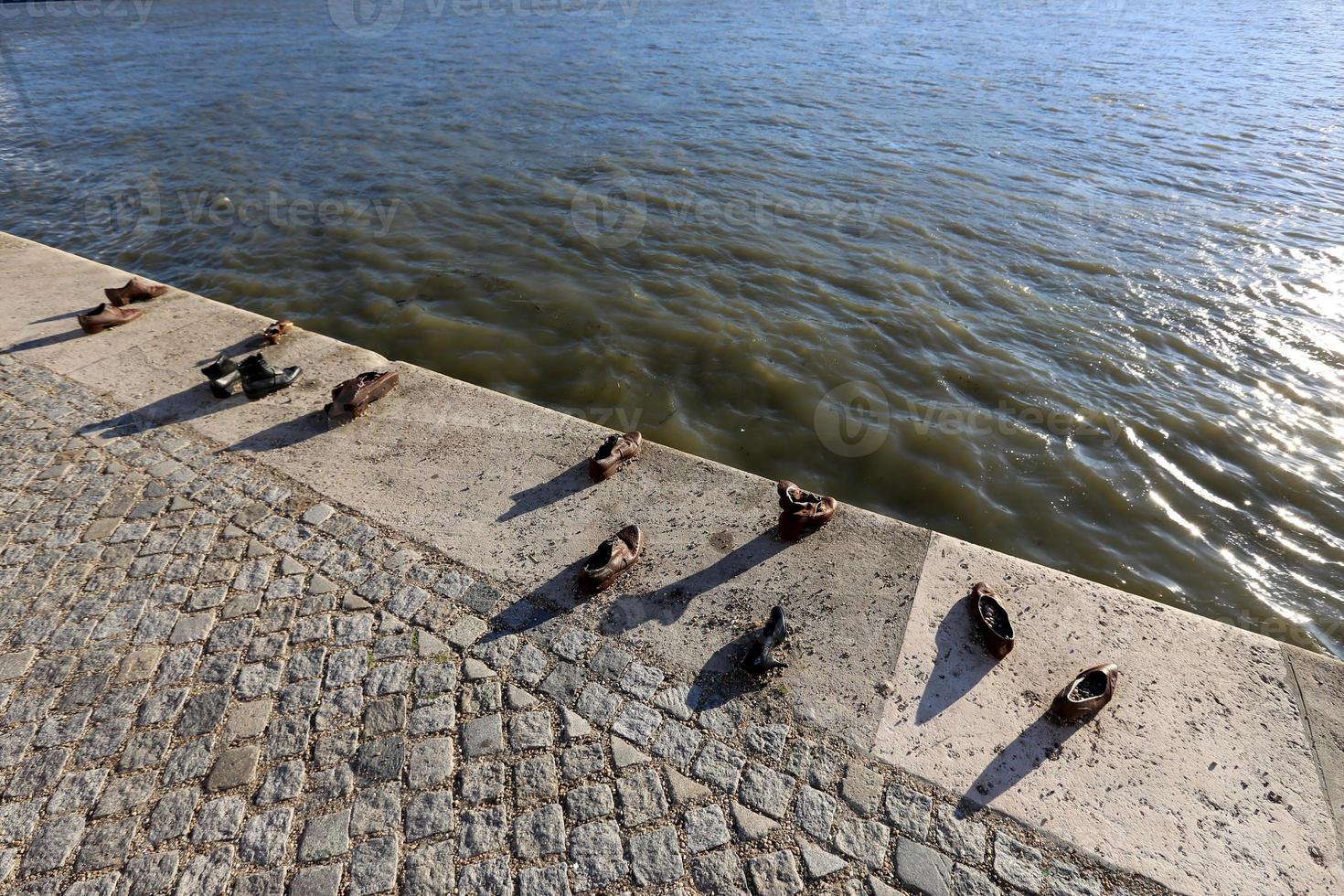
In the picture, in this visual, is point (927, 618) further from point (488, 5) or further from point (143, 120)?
point (488, 5)

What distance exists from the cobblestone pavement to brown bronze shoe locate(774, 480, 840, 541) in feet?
3.99

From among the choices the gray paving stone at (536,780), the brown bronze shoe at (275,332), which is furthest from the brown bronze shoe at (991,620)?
the brown bronze shoe at (275,332)

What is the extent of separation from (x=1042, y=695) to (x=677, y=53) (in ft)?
69.4

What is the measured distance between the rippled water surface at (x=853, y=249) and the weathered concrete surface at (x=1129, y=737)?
136 centimetres

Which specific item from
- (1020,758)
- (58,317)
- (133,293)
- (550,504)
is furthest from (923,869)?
(58,317)

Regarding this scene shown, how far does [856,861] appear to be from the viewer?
9.93 ft

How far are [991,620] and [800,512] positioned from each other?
1283 mm

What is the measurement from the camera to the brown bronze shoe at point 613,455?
5059mm

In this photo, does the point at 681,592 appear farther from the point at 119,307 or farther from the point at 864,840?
the point at 119,307

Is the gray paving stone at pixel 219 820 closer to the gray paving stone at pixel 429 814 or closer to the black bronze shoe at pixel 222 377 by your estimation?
the gray paving stone at pixel 429 814

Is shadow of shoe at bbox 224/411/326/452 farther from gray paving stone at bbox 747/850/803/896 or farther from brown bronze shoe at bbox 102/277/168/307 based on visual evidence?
gray paving stone at bbox 747/850/803/896

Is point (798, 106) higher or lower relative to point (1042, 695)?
higher

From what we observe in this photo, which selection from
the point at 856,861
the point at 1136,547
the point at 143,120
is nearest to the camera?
the point at 856,861

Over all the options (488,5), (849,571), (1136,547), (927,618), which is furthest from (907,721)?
(488,5)
